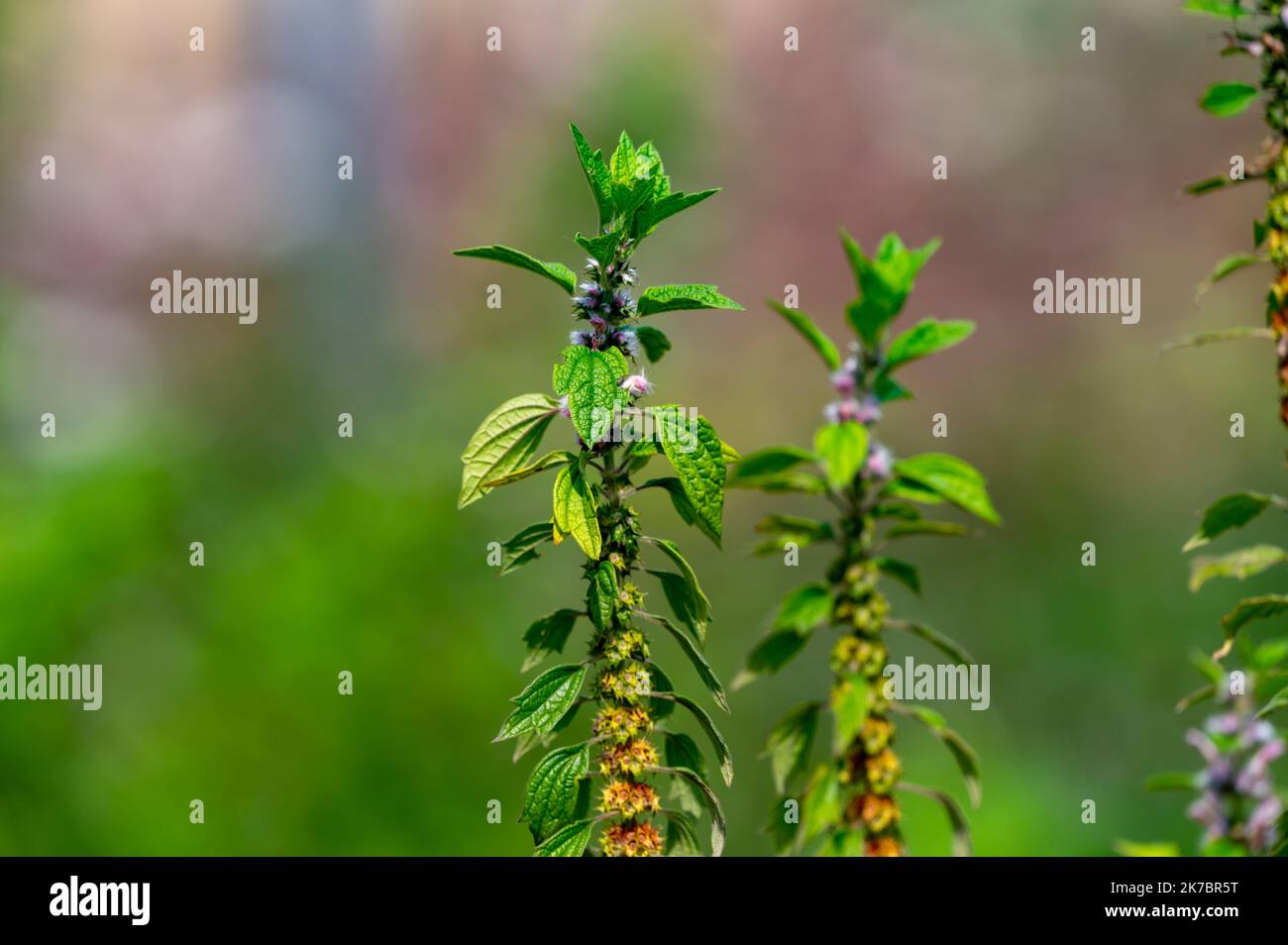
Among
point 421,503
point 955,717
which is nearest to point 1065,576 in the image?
point 955,717

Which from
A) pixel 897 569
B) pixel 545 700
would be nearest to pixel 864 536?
pixel 897 569

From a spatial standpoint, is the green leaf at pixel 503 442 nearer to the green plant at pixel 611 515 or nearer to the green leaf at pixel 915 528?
the green plant at pixel 611 515

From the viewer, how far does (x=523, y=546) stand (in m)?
0.75

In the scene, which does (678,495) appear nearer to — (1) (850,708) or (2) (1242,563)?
(1) (850,708)

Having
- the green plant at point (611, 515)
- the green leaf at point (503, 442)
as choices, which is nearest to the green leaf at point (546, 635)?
the green plant at point (611, 515)

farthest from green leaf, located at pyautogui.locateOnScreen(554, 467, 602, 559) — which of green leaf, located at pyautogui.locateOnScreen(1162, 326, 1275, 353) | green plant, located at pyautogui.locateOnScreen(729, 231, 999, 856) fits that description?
green leaf, located at pyautogui.locateOnScreen(1162, 326, 1275, 353)

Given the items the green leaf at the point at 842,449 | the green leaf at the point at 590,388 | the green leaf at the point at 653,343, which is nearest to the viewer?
the green leaf at the point at 842,449

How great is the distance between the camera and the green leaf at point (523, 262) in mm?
692

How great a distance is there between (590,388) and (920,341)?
20 centimetres

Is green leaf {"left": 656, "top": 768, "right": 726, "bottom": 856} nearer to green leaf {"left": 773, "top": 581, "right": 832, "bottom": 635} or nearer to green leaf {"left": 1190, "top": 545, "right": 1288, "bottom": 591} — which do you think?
green leaf {"left": 773, "top": 581, "right": 832, "bottom": 635}

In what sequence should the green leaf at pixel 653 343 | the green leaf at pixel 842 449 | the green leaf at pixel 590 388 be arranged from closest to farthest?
the green leaf at pixel 842 449
the green leaf at pixel 590 388
the green leaf at pixel 653 343

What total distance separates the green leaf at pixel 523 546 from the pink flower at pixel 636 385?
112 mm

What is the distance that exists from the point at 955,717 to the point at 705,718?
1442 millimetres

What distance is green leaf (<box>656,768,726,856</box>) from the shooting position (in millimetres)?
670
